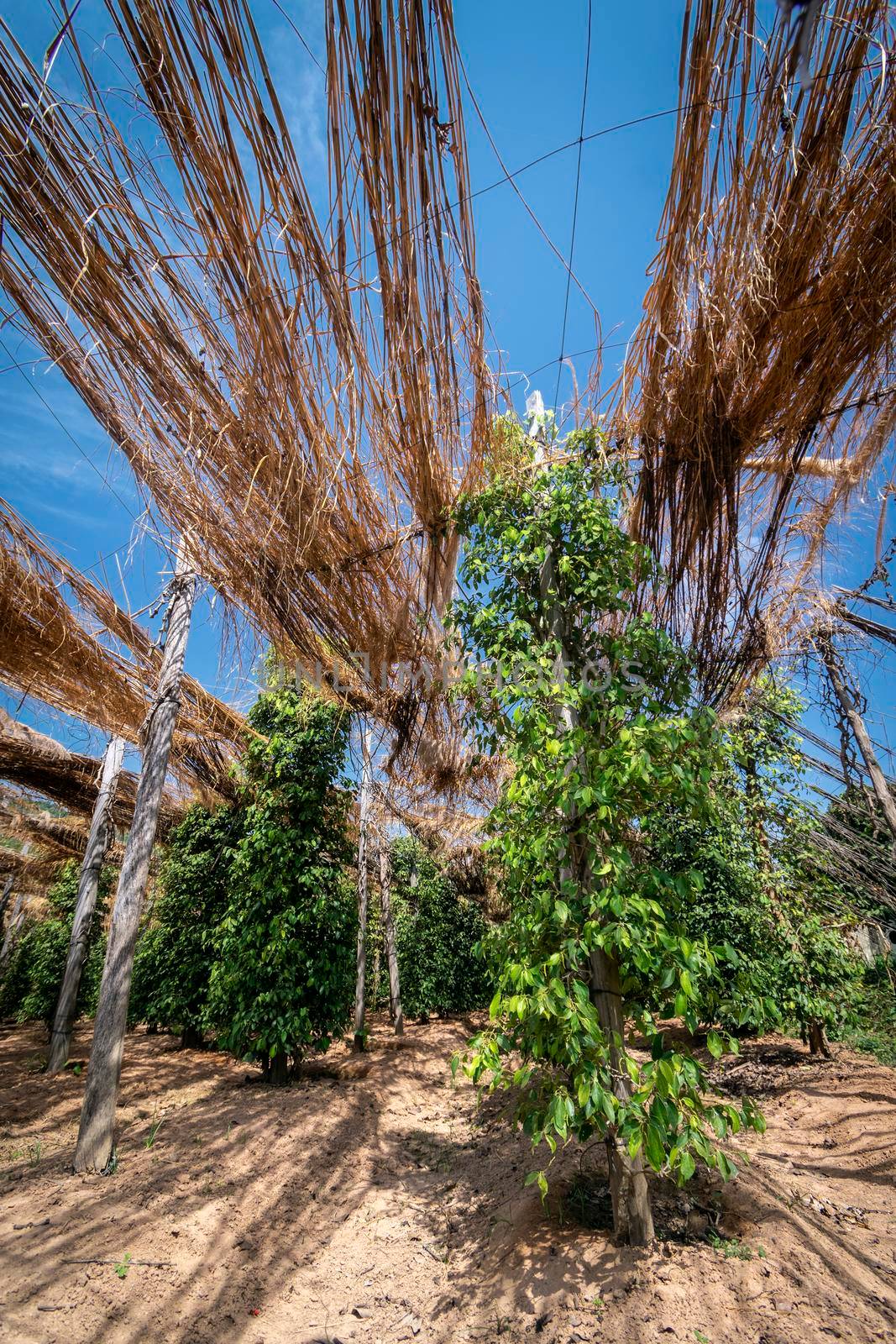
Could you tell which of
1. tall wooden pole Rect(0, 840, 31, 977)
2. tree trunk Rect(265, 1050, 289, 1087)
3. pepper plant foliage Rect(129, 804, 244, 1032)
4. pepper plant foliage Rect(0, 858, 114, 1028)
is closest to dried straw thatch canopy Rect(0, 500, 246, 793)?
pepper plant foliage Rect(129, 804, 244, 1032)

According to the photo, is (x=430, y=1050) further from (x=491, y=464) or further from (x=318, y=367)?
(x=318, y=367)

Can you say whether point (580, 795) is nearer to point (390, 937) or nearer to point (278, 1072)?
point (278, 1072)

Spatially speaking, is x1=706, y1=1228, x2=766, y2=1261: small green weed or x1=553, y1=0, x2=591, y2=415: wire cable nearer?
x1=553, y1=0, x2=591, y2=415: wire cable

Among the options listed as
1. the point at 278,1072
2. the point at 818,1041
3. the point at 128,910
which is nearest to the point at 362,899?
the point at 278,1072

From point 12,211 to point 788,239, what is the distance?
6.30 ft

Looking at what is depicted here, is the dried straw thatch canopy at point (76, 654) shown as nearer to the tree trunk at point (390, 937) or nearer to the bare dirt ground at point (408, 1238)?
the bare dirt ground at point (408, 1238)

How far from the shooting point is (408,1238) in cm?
271

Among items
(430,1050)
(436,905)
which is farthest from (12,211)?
(436,905)

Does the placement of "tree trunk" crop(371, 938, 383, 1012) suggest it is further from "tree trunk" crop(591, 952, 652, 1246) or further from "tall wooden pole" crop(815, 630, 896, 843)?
"tree trunk" crop(591, 952, 652, 1246)

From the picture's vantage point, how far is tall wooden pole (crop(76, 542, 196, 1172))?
3248 millimetres

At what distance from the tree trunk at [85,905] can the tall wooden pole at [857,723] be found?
22.1 ft

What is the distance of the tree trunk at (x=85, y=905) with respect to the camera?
5.92 meters

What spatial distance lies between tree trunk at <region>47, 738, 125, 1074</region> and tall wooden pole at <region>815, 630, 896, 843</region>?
6.74 metres

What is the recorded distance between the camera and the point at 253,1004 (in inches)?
191
